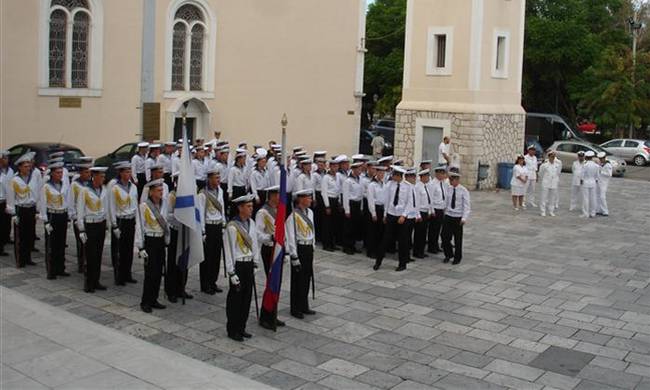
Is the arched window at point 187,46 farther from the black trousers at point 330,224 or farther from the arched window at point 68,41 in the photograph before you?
the black trousers at point 330,224

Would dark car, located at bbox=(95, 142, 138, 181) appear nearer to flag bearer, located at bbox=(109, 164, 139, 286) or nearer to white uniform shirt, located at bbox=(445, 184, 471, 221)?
flag bearer, located at bbox=(109, 164, 139, 286)

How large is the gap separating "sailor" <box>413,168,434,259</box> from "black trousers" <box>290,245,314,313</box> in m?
4.28

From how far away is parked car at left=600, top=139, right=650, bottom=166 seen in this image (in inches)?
1530

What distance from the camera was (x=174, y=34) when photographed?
85.0ft

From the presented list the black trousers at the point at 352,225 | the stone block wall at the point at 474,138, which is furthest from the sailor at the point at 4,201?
the stone block wall at the point at 474,138

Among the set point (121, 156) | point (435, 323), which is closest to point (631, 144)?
Answer: point (121, 156)

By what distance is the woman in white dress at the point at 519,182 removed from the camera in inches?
821

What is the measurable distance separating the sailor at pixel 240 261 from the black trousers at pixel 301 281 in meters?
1.05

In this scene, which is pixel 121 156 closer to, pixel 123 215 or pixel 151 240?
pixel 123 215

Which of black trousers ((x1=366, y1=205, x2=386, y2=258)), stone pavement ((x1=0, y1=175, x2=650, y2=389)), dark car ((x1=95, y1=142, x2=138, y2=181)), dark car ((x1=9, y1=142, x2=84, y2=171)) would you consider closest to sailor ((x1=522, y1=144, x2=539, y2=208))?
stone pavement ((x1=0, y1=175, x2=650, y2=389))

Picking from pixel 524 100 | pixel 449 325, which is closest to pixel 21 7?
pixel 449 325

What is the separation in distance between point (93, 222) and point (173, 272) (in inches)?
58.9

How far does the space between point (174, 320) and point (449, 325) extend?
3.75 meters

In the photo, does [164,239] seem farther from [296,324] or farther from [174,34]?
[174,34]
